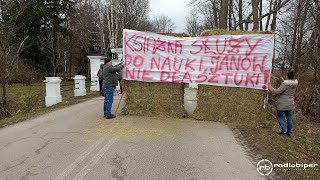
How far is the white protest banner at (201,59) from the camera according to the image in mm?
8547

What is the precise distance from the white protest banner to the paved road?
1353 mm

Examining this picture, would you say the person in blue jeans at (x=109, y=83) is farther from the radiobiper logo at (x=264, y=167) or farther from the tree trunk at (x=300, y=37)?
the tree trunk at (x=300, y=37)

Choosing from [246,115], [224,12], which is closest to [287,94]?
[246,115]

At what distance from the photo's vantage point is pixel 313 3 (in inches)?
698

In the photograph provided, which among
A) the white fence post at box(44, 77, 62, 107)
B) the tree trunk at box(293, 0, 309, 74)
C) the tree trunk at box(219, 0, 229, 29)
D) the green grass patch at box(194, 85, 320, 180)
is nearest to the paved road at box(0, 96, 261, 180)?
the green grass patch at box(194, 85, 320, 180)

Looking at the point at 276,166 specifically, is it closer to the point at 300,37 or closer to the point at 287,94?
the point at 287,94

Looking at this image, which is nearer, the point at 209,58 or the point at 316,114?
the point at 209,58

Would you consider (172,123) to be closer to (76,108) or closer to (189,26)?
(76,108)

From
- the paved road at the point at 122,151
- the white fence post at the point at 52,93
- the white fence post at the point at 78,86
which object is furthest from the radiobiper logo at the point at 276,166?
the white fence post at the point at 78,86

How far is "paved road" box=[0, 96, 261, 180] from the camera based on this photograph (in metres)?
4.90

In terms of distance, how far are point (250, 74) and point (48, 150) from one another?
18.4 ft

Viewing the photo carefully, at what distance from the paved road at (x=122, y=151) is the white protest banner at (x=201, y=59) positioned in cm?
135

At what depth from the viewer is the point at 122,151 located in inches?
234

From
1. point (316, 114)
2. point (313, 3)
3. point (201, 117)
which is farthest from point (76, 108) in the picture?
point (313, 3)
